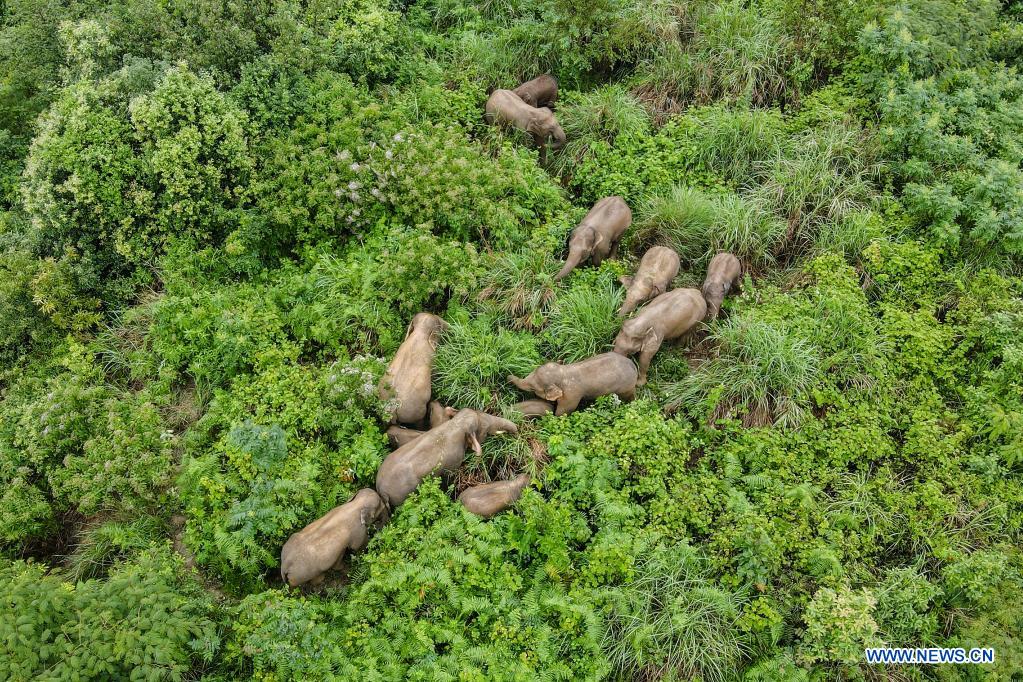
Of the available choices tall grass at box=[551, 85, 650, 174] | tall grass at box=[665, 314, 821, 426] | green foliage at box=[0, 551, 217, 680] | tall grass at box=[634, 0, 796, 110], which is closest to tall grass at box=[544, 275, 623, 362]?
tall grass at box=[665, 314, 821, 426]

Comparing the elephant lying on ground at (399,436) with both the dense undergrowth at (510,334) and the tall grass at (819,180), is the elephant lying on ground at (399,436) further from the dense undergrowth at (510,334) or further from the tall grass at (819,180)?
the tall grass at (819,180)

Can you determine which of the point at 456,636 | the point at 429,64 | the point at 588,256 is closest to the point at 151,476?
the point at 456,636

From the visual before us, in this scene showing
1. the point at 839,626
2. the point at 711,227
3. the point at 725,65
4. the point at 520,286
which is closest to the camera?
the point at 839,626

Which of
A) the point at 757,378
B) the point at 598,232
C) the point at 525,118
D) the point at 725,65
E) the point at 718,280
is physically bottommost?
the point at 757,378

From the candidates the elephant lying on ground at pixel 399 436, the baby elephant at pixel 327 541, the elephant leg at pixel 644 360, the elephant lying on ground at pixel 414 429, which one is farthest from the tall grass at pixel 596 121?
the baby elephant at pixel 327 541

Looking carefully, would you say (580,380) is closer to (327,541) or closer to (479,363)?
(479,363)

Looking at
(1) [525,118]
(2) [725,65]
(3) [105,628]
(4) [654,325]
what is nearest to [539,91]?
(1) [525,118]

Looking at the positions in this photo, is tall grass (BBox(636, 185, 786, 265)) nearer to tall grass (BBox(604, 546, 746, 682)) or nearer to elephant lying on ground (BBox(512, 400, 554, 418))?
elephant lying on ground (BBox(512, 400, 554, 418))

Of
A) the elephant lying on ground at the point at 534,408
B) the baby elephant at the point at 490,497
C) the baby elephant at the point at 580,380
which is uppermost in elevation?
the baby elephant at the point at 580,380
